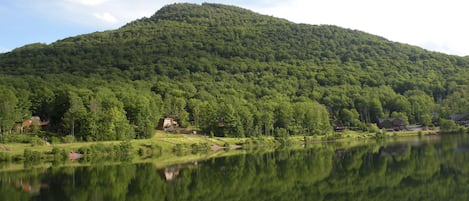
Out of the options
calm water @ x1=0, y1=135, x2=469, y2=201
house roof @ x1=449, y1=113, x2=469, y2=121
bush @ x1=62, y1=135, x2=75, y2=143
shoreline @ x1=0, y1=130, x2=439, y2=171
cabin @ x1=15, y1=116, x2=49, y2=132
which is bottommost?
shoreline @ x1=0, y1=130, x2=439, y2=171

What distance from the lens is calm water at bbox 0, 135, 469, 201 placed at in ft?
106

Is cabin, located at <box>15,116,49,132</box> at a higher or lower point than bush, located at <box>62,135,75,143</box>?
higher

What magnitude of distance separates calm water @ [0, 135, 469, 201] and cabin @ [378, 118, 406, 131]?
87980 millimetres

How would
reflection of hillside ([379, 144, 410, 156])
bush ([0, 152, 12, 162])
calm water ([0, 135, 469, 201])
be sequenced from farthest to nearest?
bush ([0, 152, 12, 162]) < reflection of hillside ([379, 144, 410, 156]) < calm water ([0, 135, 469, 201])

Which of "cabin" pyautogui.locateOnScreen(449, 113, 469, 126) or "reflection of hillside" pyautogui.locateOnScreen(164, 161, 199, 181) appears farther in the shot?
"cabin" pyautogui.locateOnScreen(449, 113, 469, 126)

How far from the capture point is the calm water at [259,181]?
106 feet

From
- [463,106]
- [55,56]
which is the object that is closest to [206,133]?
[463,106]

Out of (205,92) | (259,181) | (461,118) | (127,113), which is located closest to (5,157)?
(127,113)

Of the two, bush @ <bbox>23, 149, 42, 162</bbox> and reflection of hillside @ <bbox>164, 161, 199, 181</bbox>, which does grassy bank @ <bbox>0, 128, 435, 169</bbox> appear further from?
reflection of hillside @ <bbox>164, 161, 199, 181</bbox>

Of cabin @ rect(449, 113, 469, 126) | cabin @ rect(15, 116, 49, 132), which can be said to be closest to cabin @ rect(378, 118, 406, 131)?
cabin @ rect(449, 113, 469, 126)

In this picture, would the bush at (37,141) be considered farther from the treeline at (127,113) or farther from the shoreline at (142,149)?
the treeline at (127,113)

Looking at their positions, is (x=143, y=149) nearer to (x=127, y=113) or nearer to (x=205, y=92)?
(x=127, y=113)

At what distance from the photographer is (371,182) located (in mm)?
36781

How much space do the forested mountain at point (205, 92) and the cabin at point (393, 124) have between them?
329 cm
